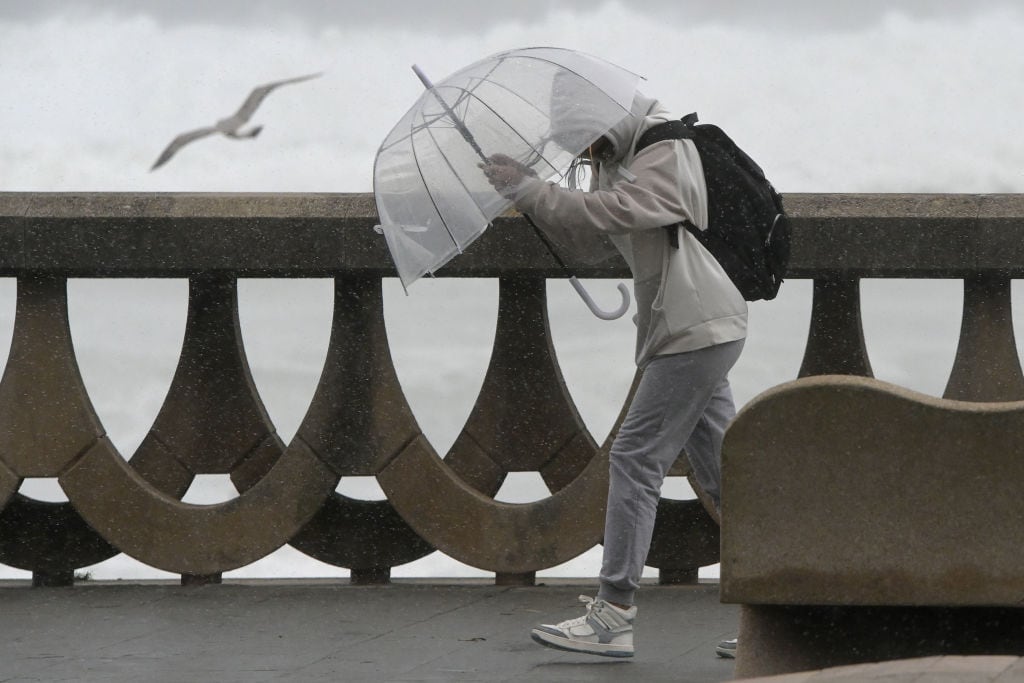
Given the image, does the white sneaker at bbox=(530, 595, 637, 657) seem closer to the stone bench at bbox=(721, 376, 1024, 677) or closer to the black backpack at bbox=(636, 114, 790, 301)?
the stone bench at bbox=(721, 376, 1024, 677)

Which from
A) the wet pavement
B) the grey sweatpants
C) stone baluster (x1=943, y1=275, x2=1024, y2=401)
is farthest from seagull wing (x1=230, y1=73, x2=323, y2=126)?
stone baluster (x1=943, y1=275, x2=1024, y2=401)

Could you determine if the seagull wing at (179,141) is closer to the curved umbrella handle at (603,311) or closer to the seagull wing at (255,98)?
Result: the seagull wing at (255,98)

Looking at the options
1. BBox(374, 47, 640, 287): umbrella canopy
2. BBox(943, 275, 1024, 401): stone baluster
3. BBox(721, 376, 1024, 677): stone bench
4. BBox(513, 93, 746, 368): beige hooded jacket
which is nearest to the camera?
BBox(721, 376, 1024, 677): stone bench

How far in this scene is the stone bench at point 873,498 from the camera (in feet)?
13.3

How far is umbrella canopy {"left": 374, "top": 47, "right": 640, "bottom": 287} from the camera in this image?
497 centimetres

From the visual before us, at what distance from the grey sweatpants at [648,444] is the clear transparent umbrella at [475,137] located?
743 mm

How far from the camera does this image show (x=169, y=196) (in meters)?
6.46

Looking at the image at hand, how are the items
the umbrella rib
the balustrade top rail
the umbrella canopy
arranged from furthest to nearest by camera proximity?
the balustrade top rail, the umbrella rib, the umbrella canopy

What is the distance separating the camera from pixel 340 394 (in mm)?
6562

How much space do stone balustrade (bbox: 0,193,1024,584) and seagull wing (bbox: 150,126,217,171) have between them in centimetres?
125

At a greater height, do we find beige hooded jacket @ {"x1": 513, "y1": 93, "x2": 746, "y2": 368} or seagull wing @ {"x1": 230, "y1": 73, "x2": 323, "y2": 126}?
seagull wing @ {"x1": 230, "y1": 73, "x2": 323, "y2": 126}

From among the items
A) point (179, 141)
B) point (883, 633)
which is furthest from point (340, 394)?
point (883, 633)

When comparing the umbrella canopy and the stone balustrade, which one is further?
the stone balustrade

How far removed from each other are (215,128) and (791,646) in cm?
237
